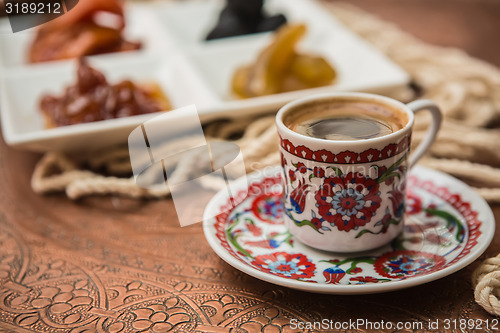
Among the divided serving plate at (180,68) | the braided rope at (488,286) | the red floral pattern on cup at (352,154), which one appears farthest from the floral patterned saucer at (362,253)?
the divided serving plate at (180,68)

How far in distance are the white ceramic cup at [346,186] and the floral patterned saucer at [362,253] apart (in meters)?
0.02

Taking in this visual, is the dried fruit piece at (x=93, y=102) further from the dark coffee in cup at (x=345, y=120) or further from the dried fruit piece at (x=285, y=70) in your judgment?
the dark coffee in cup at (x=345, y=120)

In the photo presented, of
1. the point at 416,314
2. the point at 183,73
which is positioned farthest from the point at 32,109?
the point at 416,314

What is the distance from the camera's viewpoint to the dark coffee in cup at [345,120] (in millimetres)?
760

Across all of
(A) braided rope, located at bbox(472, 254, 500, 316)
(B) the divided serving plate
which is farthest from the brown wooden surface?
(B) the divided serving plate

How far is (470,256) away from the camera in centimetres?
68

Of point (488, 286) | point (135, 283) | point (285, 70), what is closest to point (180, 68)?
point (285, 70)

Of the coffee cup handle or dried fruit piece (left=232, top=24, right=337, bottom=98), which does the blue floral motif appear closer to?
the coffee cup handle

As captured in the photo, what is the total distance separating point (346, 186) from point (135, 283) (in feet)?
0.99

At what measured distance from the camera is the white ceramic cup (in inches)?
27.8

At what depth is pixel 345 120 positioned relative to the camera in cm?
80

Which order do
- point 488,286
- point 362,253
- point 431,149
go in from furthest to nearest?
point 431,149 < point 362,253 < point 488,286

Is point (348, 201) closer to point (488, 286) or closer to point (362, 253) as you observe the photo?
point (362, 253)

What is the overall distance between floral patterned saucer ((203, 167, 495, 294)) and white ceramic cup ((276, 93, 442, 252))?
0.08ft
